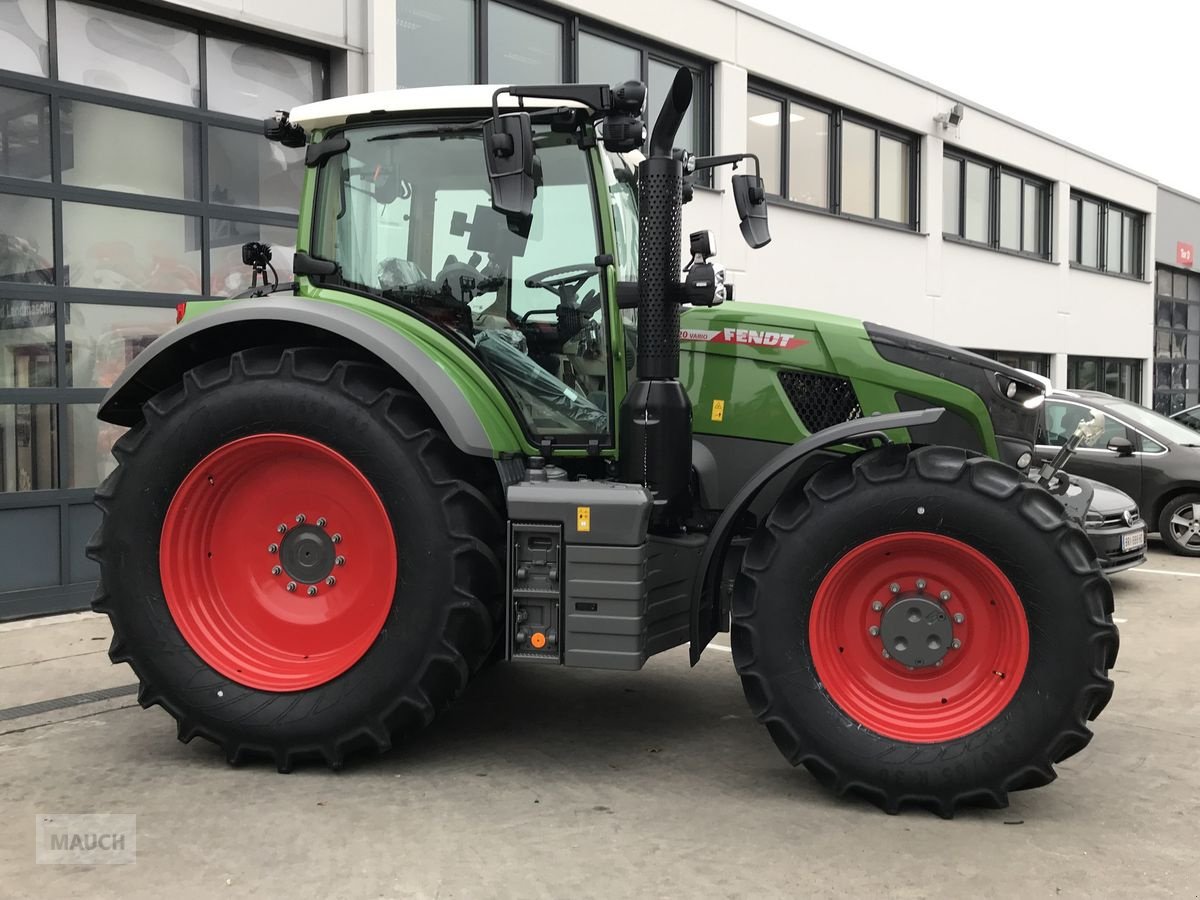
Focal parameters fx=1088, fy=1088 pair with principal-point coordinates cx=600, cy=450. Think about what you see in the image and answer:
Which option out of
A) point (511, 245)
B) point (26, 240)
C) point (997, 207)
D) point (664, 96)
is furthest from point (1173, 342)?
point (511, 245)

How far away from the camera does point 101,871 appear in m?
3.22

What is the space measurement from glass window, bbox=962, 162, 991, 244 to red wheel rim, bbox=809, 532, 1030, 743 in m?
14.6

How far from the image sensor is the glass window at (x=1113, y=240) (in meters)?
21.8

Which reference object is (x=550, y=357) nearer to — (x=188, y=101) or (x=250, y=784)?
(x=250, y=784)

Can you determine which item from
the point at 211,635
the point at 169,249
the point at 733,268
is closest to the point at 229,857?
the point at 211,635

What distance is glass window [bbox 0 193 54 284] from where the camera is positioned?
6.78 metres

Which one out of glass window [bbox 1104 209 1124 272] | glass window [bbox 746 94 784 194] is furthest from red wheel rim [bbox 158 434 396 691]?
glass window [bbox 1104 209 1124 272]

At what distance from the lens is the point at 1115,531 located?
8039 millimetres

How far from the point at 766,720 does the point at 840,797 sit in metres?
0.38

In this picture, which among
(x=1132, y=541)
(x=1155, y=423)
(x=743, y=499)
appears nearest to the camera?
(x=743, y=499)

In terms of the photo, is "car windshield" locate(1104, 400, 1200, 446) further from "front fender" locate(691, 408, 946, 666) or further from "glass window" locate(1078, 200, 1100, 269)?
"glass window" locate(1078, 200, 1100, 269)

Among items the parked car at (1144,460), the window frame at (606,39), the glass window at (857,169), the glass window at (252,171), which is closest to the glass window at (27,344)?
the glass window at (252,171)

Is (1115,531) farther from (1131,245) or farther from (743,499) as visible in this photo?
(1131,245)

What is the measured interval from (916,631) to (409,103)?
108 inches
